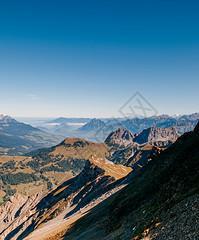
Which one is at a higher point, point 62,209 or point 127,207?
point 127,207

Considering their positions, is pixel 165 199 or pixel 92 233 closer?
pixel 165 199

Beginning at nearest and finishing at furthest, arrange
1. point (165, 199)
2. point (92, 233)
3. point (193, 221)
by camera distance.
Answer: point (193, 221), point (165, 199), point (92, 233)

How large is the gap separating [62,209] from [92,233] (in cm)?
12801

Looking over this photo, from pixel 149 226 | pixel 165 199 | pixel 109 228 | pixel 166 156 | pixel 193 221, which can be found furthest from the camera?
pixel 166 156

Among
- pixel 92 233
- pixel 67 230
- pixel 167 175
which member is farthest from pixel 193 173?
pixel 67 230

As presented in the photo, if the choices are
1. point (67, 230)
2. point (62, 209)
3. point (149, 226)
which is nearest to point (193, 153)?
point (149, 226)

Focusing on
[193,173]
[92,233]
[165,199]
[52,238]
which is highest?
[193,173]

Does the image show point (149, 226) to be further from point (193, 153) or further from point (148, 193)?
point (193, 153)

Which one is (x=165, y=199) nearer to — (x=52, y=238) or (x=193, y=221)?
(x=193, y=221)

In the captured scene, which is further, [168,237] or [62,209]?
[62,209]

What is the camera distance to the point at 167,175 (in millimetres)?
72562

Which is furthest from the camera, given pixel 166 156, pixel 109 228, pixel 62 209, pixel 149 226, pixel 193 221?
pixel 62 209

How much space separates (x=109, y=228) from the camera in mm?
70562

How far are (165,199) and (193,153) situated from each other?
67.1ft
